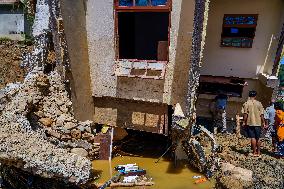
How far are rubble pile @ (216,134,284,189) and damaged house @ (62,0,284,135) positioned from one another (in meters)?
1.47

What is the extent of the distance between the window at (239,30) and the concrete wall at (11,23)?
1162cm

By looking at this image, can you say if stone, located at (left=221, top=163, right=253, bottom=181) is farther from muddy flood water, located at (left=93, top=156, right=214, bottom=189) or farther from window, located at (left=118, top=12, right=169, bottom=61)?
window, located at (left=118, top=12, right=169, bottom=61)

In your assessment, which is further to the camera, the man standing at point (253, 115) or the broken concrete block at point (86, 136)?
the broken concrete block at point (86, 136)

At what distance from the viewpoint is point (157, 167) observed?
10.4 meters

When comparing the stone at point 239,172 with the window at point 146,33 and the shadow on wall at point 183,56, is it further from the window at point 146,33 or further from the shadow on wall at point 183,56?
the window at point 146,33

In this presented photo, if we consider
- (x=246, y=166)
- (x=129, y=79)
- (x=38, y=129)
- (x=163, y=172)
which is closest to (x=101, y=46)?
(x=129, y=79)

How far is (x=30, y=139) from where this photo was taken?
7.95 m

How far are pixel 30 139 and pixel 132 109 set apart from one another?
3921 millimetres

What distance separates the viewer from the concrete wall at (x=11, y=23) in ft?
56.5

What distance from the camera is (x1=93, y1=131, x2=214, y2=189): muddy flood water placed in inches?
364

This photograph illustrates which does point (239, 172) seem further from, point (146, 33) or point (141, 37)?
point (146, 33)

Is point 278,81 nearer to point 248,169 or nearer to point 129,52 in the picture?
point 248,169

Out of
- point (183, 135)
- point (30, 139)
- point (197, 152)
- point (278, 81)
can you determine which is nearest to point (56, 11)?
point (30, 139)

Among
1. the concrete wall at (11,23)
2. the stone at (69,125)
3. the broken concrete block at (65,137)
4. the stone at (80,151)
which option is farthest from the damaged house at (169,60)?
the concrete wall at (11,23)
